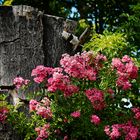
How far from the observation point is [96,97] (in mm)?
6082

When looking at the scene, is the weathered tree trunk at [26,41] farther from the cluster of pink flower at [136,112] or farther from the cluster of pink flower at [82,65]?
the cluster of pink flower at [136,112]

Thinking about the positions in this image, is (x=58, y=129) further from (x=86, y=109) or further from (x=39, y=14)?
(x=39, y=14)

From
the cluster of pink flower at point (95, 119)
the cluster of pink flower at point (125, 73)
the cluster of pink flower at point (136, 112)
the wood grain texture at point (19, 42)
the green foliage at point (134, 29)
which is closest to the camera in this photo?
the cluster of pink flower at point (95, 119)

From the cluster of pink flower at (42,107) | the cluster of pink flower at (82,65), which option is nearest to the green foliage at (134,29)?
the cluster of pink flower at (82,65)

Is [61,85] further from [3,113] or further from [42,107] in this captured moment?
[3,113]

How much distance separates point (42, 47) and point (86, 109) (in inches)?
52.0

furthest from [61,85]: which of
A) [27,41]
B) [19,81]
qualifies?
[27,41]

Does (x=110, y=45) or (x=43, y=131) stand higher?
(x=110, y=45)

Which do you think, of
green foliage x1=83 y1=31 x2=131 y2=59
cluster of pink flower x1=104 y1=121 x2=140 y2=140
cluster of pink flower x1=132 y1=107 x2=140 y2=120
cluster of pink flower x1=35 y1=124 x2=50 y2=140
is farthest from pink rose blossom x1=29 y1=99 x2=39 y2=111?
green foliage x1=83 y1=31 x2=131 y2=59

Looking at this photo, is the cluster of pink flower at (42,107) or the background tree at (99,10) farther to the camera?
the background tree at (99,10)

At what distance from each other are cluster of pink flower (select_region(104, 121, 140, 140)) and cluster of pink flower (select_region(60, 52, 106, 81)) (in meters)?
Answer: 0.66

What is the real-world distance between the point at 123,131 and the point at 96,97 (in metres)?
0.57

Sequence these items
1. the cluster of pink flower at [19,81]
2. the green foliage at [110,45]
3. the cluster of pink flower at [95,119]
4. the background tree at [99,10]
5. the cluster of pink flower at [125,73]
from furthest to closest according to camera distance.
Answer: the background tree at [99,10], the green foliage at [110,45], the cluster of pink flower at [19,81], the cluster of pink flower at [125,73], the cluster of pink flower at [95,119]

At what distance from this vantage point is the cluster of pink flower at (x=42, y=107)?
6.16 metres
